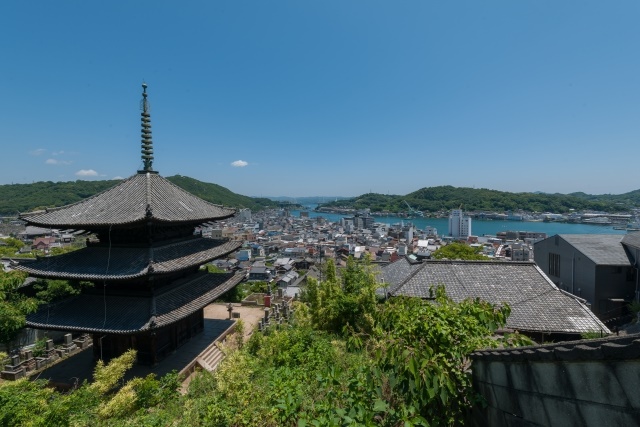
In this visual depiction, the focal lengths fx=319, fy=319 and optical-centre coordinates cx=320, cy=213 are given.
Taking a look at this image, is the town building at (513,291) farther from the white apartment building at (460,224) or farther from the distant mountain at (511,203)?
the distant mountain at (511,203)

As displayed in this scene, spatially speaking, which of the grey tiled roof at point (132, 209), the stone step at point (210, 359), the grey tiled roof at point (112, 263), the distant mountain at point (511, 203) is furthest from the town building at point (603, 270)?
the distant mountain at point (511, 203)

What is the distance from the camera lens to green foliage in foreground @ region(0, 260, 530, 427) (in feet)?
13.8

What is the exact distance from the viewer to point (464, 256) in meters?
39.5

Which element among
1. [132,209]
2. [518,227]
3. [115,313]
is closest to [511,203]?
[518,227]

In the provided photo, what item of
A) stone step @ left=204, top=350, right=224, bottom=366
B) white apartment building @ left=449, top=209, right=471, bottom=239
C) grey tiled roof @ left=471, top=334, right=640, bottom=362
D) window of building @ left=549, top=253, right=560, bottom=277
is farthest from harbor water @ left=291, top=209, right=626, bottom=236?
grey tiled roof @ left=471, top=334, right=640, bottom=362

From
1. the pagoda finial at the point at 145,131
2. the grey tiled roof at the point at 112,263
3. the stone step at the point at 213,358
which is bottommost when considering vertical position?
the stone step at the point at 213,358

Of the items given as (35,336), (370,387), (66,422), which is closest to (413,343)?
(370,387)

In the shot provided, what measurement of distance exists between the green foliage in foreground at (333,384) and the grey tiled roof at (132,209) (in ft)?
19.9

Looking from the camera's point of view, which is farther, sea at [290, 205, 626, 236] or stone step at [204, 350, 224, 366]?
sea at [290, 205, 626, 236]

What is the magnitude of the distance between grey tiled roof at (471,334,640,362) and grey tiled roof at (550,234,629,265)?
80.2 feet

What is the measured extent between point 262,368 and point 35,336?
18.4m

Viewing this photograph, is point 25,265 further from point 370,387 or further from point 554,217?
point 554,217

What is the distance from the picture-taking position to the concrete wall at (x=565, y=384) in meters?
2.47

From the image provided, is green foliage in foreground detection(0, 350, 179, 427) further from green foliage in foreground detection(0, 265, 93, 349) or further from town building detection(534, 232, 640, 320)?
town building detection(534, 232, 640, 320)
